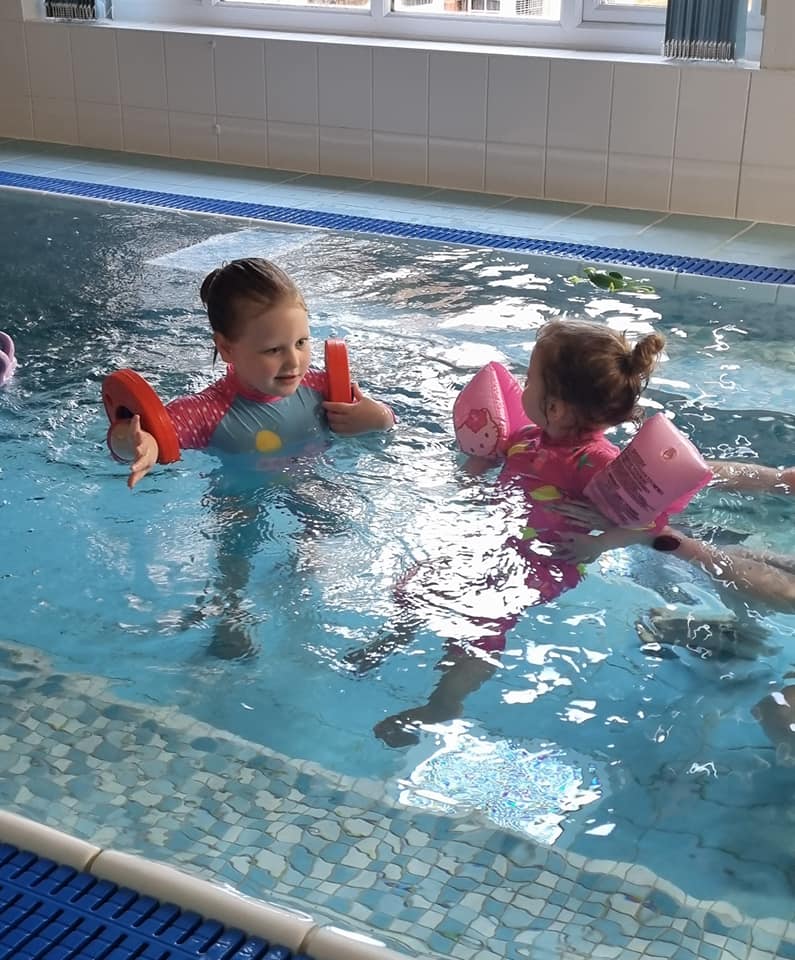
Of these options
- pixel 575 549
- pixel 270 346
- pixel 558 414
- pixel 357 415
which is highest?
pixel 270 346

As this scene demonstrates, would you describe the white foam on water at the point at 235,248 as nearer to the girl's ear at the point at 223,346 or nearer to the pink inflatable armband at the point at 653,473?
the girl's ear at the point at 223,346

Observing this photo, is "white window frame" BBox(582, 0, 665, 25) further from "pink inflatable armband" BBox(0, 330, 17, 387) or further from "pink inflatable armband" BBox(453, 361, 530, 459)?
"pink inflatable armband" BBox(453, 361, 530, 459)

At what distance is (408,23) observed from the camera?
23.8 ft

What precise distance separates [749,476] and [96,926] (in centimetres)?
206

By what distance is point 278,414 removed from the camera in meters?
3.23

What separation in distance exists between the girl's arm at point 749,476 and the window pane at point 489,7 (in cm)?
437

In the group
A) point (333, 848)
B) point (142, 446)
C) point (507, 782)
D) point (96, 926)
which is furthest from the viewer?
point (142, 446)

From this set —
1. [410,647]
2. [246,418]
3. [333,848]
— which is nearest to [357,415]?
[246,418]

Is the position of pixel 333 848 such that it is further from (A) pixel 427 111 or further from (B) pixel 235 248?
(A) pixel 427 111

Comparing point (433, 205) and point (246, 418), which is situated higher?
point (246, 418)

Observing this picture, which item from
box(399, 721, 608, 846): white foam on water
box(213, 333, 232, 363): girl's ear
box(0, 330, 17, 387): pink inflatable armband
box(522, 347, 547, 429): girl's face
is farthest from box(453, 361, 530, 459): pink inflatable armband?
box(0, 330, 17, 387): pink inflatable armband

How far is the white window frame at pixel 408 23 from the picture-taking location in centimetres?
670

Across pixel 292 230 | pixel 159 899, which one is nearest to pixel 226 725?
pixel 159 899

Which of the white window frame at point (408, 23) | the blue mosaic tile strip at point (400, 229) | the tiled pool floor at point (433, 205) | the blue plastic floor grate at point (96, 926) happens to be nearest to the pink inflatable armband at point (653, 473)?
the blue plastic floor grate at point (96, 926)
